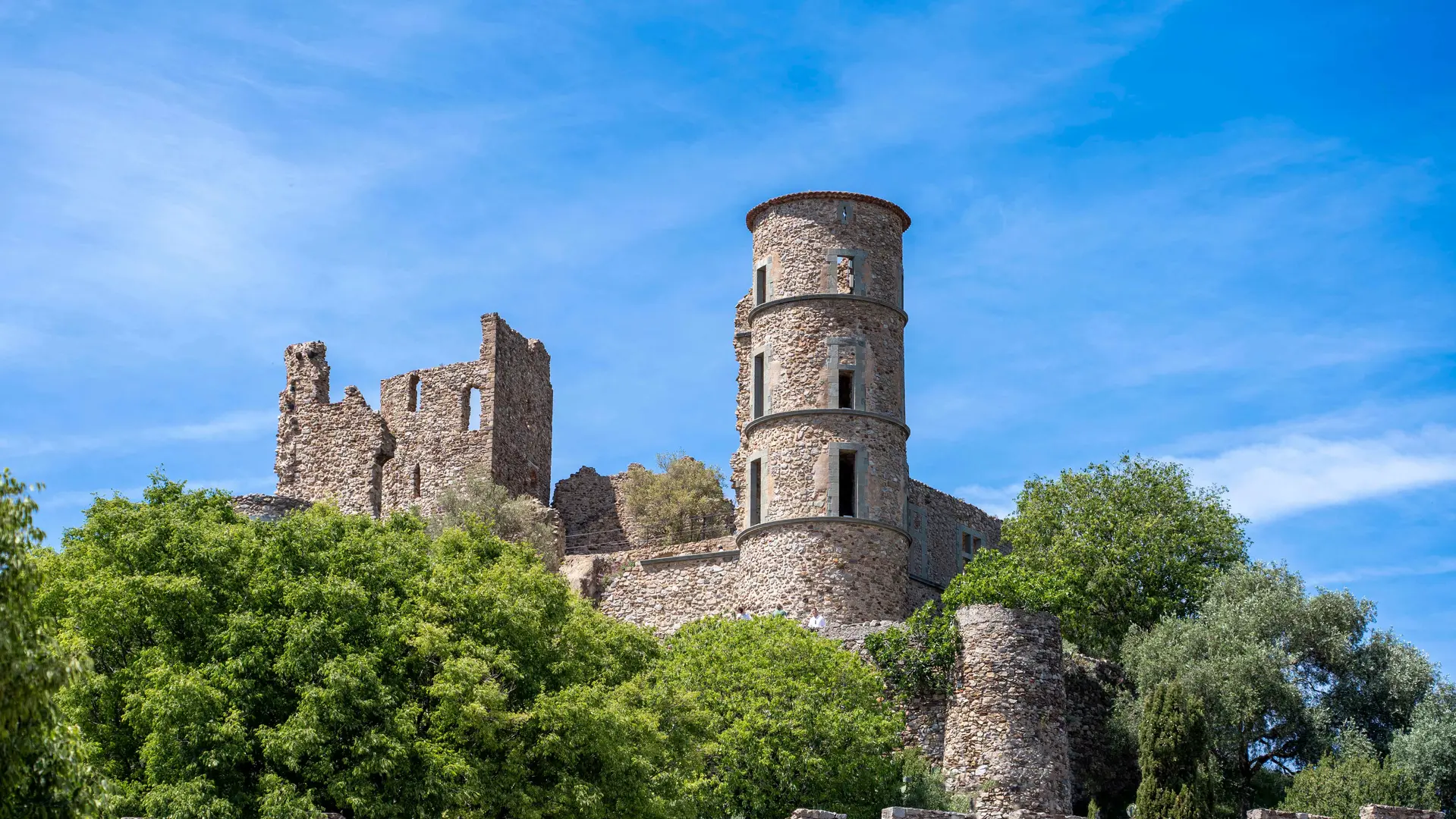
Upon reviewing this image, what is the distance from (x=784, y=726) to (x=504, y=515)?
1746cm

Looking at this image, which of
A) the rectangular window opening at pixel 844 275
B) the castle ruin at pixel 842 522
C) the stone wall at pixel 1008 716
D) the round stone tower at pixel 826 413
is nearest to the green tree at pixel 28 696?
the castle ruin at pixel 842 522

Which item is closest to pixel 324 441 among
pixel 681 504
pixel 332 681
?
pixel 681 504

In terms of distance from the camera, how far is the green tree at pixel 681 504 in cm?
5319

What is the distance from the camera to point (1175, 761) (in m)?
35.8

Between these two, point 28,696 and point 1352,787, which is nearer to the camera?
point 28,696

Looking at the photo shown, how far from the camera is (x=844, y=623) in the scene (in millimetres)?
41406

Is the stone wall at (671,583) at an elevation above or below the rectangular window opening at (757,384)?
below

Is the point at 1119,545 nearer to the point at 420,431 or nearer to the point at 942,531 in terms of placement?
the point at 942,531

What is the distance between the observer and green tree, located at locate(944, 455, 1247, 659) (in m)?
45.5

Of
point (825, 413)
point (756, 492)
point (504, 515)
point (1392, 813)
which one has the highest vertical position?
point (825, 413)

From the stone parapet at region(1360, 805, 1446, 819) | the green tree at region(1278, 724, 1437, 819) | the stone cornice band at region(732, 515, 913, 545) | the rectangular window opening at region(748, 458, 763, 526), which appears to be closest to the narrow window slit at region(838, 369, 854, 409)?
the rectangular window opening at region(748, 458, 763, 526)

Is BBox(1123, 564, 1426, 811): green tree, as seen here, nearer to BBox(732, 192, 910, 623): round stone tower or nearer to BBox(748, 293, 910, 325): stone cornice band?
BBox(732, 192, 910, 623): round stone tower

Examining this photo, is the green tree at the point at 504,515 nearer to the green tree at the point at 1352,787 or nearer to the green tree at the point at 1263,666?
the green tree at the point at 1263,666

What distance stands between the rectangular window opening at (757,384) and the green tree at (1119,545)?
652 cm
